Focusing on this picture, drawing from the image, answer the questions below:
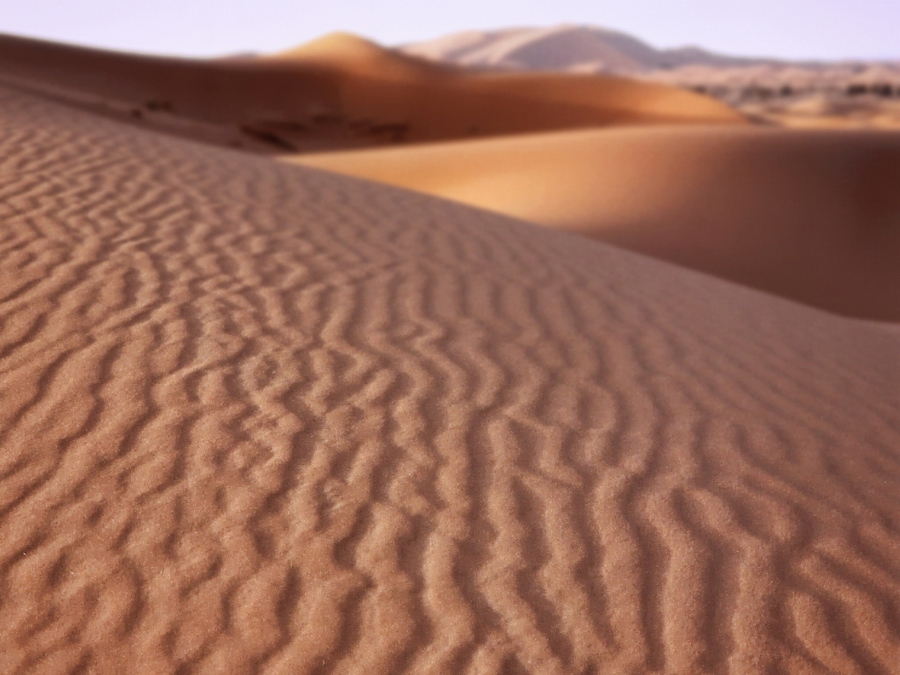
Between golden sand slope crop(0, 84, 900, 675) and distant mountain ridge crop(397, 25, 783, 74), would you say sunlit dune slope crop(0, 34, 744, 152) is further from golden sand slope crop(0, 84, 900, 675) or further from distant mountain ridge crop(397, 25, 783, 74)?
distant mountain ridge crop(397, 25, 783, 74)

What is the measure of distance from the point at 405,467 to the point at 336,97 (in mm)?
30775

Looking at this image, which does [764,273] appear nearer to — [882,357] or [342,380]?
[882,357]

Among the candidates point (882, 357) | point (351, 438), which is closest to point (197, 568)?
point (351, 438)

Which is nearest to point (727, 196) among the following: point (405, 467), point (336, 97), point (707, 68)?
point (405, 467)

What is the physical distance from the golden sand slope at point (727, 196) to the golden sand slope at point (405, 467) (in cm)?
493

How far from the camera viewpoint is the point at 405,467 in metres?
3.22

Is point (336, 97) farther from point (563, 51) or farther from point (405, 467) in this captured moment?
point (563, 51)

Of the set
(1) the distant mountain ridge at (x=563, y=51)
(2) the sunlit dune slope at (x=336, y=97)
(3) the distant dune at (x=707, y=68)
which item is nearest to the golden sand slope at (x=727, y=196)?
(2) the sunlit dune slope at (x=336, y=97)

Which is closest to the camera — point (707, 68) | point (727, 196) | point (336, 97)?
point (727, 196)

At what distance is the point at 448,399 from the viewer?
3.75 metres

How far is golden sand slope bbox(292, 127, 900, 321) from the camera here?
10.2 metres

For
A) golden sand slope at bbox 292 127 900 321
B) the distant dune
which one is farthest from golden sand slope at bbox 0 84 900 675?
the distant dune

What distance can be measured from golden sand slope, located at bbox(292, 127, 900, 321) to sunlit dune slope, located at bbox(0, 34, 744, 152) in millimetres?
11449

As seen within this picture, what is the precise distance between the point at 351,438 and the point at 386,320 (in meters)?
1.23
